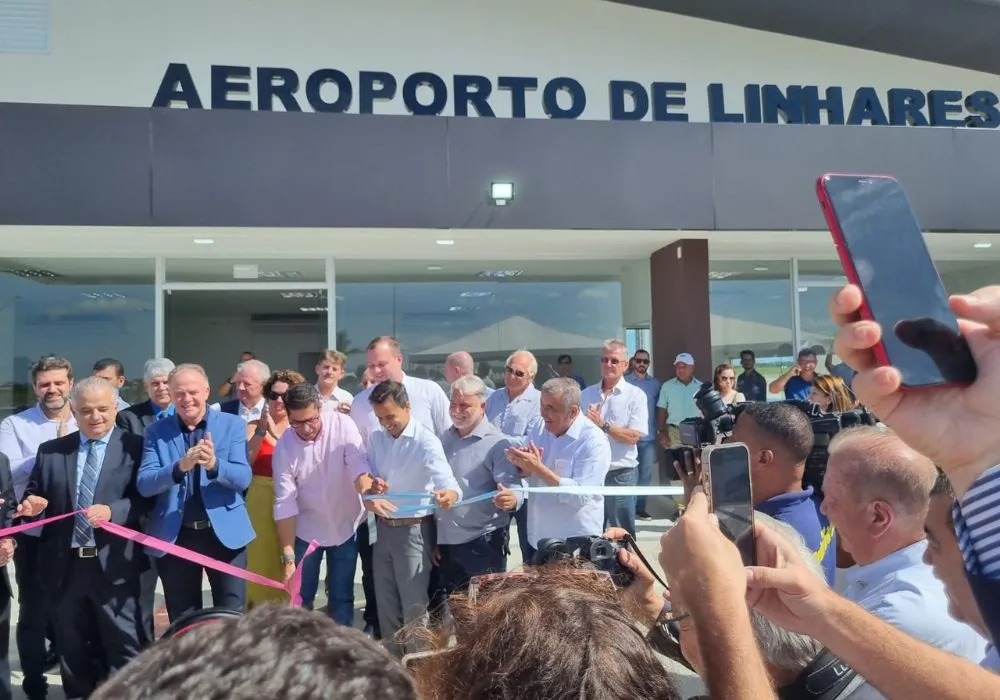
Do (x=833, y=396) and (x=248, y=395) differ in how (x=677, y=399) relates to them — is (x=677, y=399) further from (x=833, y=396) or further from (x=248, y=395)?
(x=248, y=395)

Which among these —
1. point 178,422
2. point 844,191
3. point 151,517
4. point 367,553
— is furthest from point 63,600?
point 844,191

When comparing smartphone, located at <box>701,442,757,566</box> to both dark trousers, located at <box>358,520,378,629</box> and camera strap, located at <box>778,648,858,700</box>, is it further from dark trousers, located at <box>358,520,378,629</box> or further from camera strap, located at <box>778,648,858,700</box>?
dark trousers, located at <box>358,520,378,629</box>

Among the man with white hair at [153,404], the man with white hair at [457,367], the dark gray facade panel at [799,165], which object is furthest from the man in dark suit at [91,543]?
the dark gray facade panel at [799,165]

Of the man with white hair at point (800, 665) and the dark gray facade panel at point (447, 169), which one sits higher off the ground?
the dark gray facade panel at point (447, 169)

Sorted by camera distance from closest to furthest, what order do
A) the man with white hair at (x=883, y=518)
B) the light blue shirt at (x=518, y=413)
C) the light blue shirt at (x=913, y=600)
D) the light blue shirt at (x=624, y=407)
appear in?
the light blue shirt at (x=913, y=600)
the man with white hair at (x=883, y=518)
the light blue shirt at (x=518, y=413)
the light blue shirt at (x=624, y=407)

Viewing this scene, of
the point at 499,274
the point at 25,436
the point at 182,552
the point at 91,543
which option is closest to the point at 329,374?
the point at 25,436

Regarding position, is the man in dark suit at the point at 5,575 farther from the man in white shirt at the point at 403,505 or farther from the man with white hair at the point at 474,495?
the man with white hair at the point at 474,495

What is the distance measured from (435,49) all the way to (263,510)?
22.2 feet

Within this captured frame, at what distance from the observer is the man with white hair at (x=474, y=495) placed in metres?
4.55

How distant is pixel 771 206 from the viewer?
8.46 meters

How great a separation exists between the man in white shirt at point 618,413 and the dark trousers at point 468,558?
6.17 feet

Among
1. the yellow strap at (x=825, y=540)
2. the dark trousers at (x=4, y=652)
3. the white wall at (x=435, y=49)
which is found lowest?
the dark trousers at (x=4, y=652)

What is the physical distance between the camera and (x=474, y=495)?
15.3ft

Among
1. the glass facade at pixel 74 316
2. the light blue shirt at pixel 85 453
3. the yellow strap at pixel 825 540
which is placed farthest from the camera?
the glass facade at pixel 74 316
